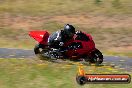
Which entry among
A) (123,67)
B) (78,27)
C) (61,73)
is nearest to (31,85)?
(61,73)

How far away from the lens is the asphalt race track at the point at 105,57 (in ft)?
64.9

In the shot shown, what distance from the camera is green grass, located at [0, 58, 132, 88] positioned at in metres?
15.8

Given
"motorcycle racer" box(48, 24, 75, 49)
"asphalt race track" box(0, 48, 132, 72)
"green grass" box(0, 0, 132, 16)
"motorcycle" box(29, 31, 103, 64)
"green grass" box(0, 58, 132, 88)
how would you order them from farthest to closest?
"green grass" box(0, 0, 132, 16) < "asphalt race track" box(0, 48, 132, 72) < "motorcycle" box(29, 31, 103, 64) < "motorcycle racer" box(48, 24, 75, 49) < "green grass" box(0, 58, 132, 88)

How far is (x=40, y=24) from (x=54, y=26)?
1193 millimetres

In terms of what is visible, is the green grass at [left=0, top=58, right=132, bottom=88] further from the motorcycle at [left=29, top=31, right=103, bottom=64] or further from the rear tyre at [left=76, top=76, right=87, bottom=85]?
the motorcycle at [left=29, top=31, right=103, bottom=64]

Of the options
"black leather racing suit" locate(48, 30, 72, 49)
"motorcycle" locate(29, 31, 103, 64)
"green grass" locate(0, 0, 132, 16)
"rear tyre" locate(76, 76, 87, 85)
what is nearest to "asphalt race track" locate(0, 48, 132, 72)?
"motorcycle" locate(29, 31, 103, 64)

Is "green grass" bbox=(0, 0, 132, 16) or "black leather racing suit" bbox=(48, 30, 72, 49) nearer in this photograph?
"black leather racing suit" bbox=(48, 30, 72, 49)

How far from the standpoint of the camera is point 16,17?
96.6 ft

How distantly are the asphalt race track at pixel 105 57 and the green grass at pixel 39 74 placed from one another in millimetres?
897

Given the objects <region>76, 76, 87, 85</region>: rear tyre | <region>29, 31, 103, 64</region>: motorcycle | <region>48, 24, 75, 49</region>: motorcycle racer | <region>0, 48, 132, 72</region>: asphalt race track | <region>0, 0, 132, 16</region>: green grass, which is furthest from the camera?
<region>0, 0, 132, 16</region>: green grass

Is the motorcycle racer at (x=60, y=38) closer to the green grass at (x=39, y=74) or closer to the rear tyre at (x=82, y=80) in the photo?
the green grass at (x=39, y=74)

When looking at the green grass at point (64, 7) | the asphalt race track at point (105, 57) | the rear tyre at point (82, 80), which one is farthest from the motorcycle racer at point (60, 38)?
the green grass at point (64, 7)

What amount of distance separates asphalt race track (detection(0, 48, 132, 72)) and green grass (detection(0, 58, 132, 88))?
897 millimetres

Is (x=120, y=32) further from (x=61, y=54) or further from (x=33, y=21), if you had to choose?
(x=61, y=54)
